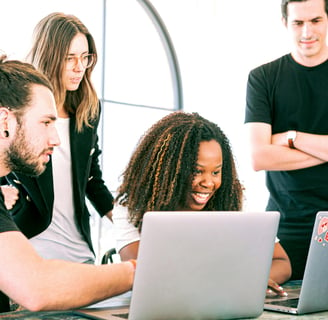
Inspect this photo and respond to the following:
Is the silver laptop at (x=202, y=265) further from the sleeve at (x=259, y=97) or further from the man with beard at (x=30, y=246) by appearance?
the sleeve at (x=259, y=97)

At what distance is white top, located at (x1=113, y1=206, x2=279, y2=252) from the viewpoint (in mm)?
1979

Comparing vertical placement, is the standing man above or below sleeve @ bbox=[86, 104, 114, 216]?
above

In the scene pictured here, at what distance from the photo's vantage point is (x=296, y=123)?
237 centimetres

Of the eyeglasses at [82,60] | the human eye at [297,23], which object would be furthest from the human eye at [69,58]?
the human eye at [297,23]

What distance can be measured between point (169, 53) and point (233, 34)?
678 millimetres

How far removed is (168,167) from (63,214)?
0.43 meters

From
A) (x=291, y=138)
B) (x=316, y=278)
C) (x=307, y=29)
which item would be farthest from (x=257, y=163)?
(x=316, y=278)

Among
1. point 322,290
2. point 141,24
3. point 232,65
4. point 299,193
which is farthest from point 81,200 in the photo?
point 141,24

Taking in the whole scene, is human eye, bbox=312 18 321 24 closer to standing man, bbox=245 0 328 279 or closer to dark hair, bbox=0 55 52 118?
standing man, bbox=245 0 328 279

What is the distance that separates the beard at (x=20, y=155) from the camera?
1.41 meters

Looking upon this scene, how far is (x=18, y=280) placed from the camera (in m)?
1.20

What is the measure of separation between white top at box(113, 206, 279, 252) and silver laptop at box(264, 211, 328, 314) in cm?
57

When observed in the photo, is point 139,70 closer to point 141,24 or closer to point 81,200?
point 141,24

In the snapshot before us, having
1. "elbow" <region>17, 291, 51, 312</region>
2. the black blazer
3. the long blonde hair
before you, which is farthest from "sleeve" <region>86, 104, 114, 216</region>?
"elbow" <region>17, 291, 51, 312</region>
